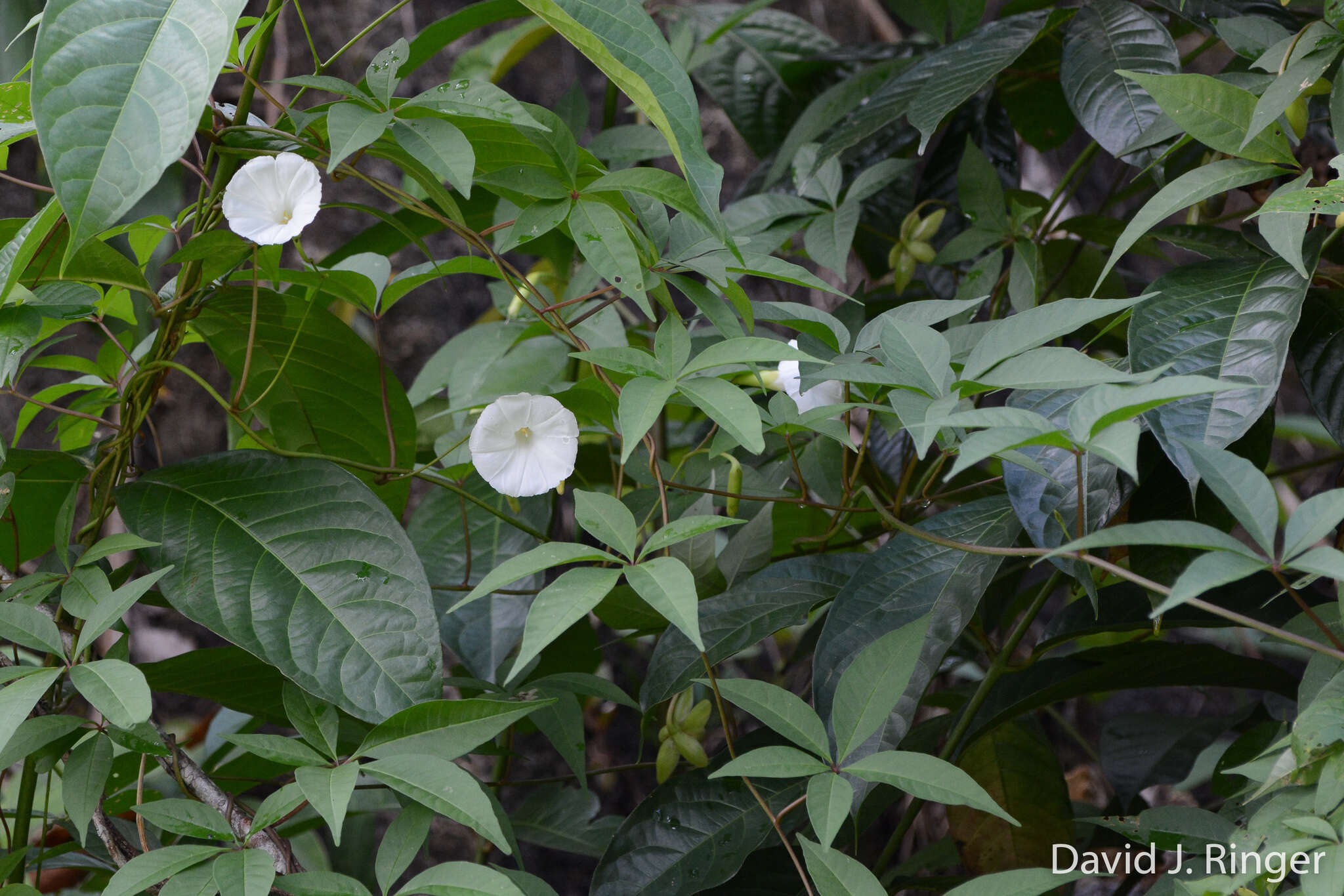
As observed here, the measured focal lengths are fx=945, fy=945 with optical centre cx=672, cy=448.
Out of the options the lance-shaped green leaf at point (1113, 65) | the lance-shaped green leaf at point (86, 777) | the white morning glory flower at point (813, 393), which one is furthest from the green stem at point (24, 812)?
the lance-shaped green leaf at point (1113, 65)

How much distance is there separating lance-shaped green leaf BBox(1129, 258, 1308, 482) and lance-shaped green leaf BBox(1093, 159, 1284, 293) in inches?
2.6

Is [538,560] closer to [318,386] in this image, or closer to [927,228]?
[318,386]

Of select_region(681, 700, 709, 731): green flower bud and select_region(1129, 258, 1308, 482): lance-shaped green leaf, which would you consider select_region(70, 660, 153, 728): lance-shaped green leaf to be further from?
select_region(1129, 258, 1308, 482): lance-shaped green leaf

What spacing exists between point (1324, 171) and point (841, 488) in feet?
1.80

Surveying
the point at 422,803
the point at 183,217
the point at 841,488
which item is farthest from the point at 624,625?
the point at 183,217

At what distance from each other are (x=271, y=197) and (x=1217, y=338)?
2.25ft

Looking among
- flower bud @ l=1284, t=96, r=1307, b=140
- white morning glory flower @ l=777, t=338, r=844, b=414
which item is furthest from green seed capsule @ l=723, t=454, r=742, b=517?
flower bud @ l=1284, t=96, r=1307, b=140

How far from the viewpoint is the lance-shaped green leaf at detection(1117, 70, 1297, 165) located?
26.7 inches

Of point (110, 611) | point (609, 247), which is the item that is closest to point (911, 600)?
point (609, 247)

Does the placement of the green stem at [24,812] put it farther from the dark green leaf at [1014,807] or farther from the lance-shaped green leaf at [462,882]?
the dark green leaf at [1014,807]

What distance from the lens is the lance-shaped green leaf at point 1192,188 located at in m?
0.65

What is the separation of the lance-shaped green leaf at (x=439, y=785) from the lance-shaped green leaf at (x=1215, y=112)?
66cm

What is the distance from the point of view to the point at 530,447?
70 cm

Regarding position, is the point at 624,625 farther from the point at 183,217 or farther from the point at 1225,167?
the point at 1225,167
